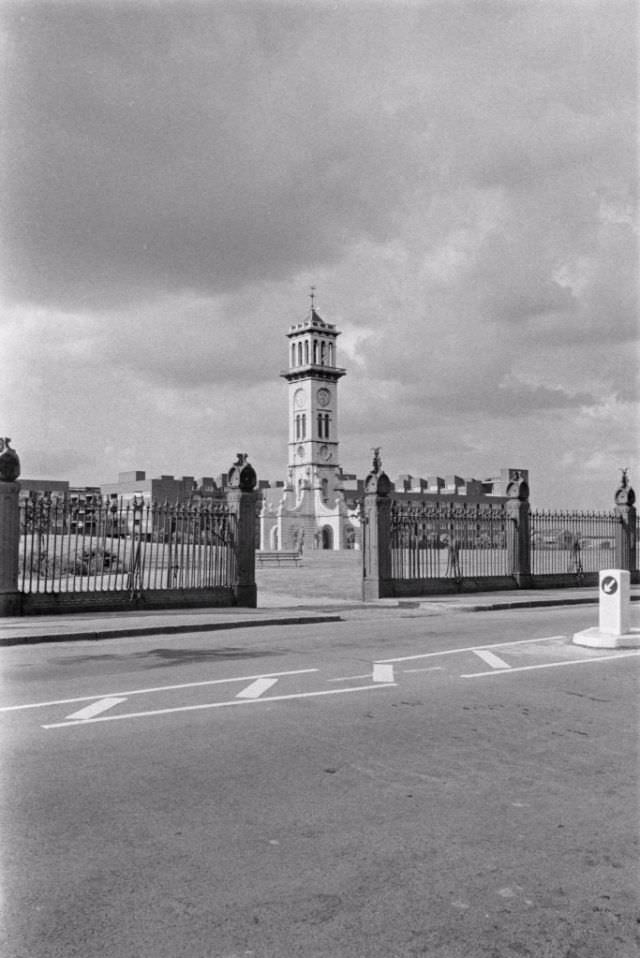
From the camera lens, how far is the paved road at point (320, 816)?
3.69 m

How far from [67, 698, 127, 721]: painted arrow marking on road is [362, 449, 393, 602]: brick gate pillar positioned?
14605 millimetres

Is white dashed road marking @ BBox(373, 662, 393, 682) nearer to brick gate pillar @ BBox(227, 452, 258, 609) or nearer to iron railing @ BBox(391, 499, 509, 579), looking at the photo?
brick gate pillar @ BBox(227, 452, 258, 609)

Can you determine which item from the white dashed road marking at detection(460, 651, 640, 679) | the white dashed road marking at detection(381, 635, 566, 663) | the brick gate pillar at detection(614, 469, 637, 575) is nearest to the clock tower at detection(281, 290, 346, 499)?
the brick gate pillar at detection(614, 469, 637, 575)

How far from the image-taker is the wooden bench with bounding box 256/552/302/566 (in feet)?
196

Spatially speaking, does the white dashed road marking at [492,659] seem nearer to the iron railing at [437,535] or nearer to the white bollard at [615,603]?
the white bollard at [615,603]

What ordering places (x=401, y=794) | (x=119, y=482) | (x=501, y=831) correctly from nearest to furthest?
(x=501, y=831)
(x=401, y=794)
(x=119, y=482)

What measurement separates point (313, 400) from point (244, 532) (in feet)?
375

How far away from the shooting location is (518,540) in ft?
86.0

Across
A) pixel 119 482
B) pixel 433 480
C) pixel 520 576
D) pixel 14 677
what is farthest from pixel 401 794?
pixel 433 480

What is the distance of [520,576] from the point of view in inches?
1030

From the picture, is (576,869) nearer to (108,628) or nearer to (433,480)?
(108,628)

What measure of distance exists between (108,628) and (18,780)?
9643 millimetres

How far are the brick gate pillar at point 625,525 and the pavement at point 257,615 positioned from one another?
5100 mm

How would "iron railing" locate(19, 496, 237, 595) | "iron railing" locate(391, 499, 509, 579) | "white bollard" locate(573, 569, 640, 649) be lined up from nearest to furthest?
"white bollard" locate(573, 569, 640, 649)
"iron railing" locate(19, 496, 237, 595)
"iron railing" locate(391, 499, 509, 579)
